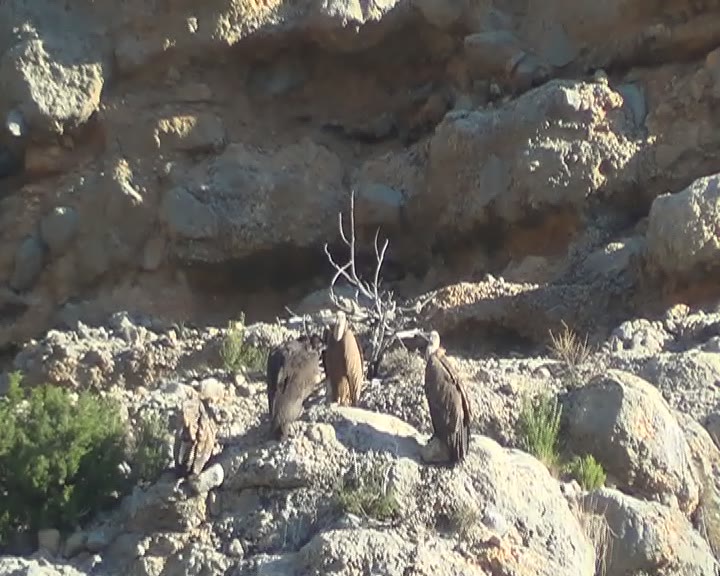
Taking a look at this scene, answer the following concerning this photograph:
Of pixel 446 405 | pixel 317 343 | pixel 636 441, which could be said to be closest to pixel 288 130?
pixel 317 343

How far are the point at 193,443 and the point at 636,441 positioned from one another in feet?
10.0

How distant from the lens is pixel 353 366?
39.0ft

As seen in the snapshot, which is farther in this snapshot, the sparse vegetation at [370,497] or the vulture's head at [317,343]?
the vulture's head at [317,343]

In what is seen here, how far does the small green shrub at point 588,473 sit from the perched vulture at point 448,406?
3.45 ft

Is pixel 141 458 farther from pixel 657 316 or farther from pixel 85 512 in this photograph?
pixel 657 316

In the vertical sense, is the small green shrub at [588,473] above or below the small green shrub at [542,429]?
below

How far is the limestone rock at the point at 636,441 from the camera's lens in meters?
11.5

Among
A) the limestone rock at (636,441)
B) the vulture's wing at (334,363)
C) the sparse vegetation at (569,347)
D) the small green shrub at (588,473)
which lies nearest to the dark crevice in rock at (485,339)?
the sparse vegetation at (569,347)

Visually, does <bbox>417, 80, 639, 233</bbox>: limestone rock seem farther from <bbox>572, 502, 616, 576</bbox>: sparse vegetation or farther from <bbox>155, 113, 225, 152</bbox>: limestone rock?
<bbox>572, 502, 616, 576</bbox>: sparse vegetation

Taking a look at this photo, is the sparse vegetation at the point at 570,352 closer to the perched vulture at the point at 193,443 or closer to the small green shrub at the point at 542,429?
the small green shrub at the point at 542,429

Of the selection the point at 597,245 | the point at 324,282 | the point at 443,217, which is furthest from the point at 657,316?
the point at 324,282

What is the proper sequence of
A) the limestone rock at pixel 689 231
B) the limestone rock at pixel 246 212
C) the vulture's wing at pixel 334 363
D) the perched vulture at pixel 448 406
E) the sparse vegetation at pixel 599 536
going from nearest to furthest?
the perched vulture at pixel 448 406 < the sparse vegetation at pixel 599 536 < the vulture's wing at pixel 334 363 < the limestone rock at pixel 689 231 < the limestone rock at pixel 246 212

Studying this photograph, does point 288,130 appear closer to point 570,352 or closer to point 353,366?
point 570,352

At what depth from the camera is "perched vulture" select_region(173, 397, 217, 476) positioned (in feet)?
34.4
